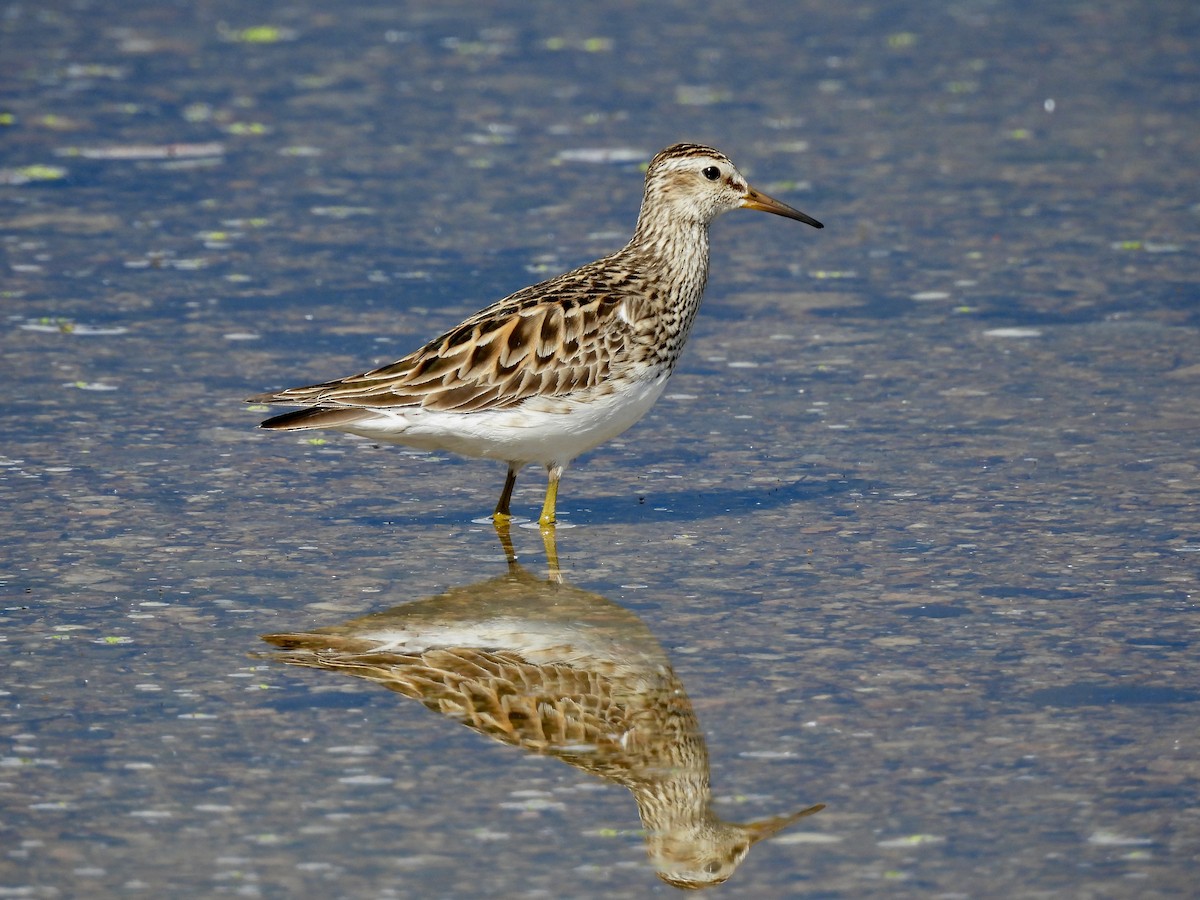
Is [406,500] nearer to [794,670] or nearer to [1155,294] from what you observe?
[794,670]

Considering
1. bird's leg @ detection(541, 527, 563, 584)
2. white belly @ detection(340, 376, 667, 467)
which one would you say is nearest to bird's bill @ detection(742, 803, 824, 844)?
bird's leg @ detection(541, 527, 563, 584)

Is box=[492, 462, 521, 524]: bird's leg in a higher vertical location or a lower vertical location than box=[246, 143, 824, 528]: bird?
lower

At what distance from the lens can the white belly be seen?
10562 millimetres

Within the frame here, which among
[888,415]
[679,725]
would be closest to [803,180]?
[888,415]

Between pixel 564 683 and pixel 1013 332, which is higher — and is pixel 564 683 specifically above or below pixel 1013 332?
below

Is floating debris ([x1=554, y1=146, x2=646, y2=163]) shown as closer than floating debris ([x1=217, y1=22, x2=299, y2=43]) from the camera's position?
Yes

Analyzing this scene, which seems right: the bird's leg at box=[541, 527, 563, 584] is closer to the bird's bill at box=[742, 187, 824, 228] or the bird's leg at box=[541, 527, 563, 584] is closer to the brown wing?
the brown wing

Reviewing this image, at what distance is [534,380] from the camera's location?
1077 centimetres

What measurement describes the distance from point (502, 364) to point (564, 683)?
242 cm

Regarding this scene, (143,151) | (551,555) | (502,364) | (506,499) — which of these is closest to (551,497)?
(506,499)

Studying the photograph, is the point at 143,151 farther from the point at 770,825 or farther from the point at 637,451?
the point at 770,825

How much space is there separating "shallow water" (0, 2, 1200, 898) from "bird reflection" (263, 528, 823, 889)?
0.12 m

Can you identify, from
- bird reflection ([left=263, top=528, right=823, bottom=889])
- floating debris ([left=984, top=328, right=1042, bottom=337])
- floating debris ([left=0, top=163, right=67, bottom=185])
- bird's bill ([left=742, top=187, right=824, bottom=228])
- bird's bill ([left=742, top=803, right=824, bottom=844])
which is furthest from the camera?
floating debris ([left=0, top=163, right=67, bottom=185])

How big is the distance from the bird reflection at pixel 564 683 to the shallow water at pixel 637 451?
115 millimetres
